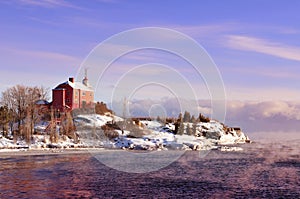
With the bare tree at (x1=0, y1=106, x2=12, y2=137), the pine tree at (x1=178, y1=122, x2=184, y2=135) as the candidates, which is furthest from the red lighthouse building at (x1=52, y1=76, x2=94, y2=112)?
the pine tree at (x1=178, y1=122, x2=184, y2=135)

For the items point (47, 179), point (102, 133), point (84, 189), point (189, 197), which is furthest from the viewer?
point (102, 133)

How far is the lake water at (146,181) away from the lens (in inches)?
1219

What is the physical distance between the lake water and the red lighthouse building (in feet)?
193

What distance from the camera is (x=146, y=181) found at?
1485 inches

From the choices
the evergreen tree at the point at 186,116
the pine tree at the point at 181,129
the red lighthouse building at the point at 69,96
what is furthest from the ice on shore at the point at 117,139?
the evergreen tree at the point at 186,116

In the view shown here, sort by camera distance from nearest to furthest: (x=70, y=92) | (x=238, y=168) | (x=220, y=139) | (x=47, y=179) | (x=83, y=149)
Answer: (x=47, y=179), (x=238, y=168), (x=83, y=149), (x=70, y=92), (x=220, y=139)

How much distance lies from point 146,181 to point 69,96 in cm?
7641

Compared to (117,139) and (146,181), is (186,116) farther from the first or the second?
(146,181)

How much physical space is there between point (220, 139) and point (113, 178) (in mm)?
94258

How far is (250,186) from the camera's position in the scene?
117 ft

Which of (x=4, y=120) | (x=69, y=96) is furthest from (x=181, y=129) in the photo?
(x=4, y=120)

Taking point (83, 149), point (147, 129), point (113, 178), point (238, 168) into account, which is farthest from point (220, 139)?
point (113, 178)

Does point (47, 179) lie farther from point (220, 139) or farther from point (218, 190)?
point (220, 139)

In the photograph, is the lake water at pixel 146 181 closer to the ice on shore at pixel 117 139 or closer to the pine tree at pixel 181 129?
the ice on shore at pixel 117 139
